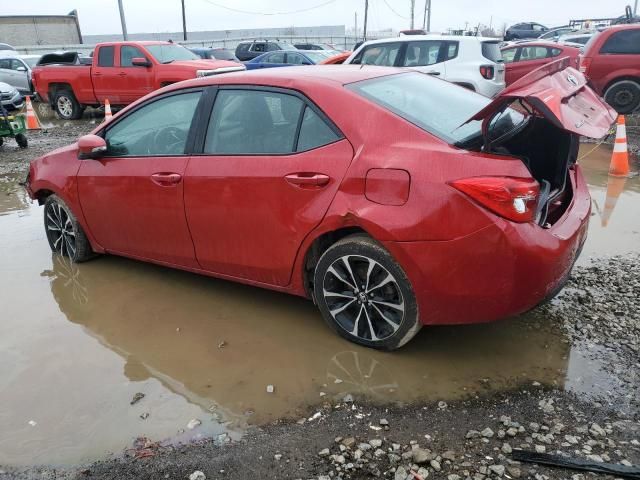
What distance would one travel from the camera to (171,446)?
2.70 metres

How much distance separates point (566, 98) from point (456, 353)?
159 cm

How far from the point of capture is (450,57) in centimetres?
1027

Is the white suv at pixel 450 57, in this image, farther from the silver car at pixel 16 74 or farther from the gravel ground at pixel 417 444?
the silver car at pixel 16 74

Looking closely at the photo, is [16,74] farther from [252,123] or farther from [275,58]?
[252,123]

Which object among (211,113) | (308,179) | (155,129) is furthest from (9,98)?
(308,179)

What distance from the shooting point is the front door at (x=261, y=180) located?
325cm

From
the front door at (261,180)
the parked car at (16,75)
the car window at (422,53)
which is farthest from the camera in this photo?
the parked car at (16,75)

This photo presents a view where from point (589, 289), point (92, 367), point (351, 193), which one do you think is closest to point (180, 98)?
point (351, 193)

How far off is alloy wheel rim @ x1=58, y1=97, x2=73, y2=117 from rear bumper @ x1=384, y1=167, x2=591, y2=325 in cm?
1406

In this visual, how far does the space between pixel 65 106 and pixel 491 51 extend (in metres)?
11.0

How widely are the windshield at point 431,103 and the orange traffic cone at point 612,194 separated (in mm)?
2715

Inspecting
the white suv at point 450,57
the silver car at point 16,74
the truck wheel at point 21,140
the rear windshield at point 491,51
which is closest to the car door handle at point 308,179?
the white suv at point 450,57

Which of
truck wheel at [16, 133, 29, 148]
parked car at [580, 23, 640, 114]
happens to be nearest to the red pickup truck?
truck wheel at [16, 133, 29, 148]

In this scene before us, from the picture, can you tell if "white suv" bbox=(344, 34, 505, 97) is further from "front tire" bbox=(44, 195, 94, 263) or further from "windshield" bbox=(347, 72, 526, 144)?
"front tire" bbox=(44, 195, 94, 263)
